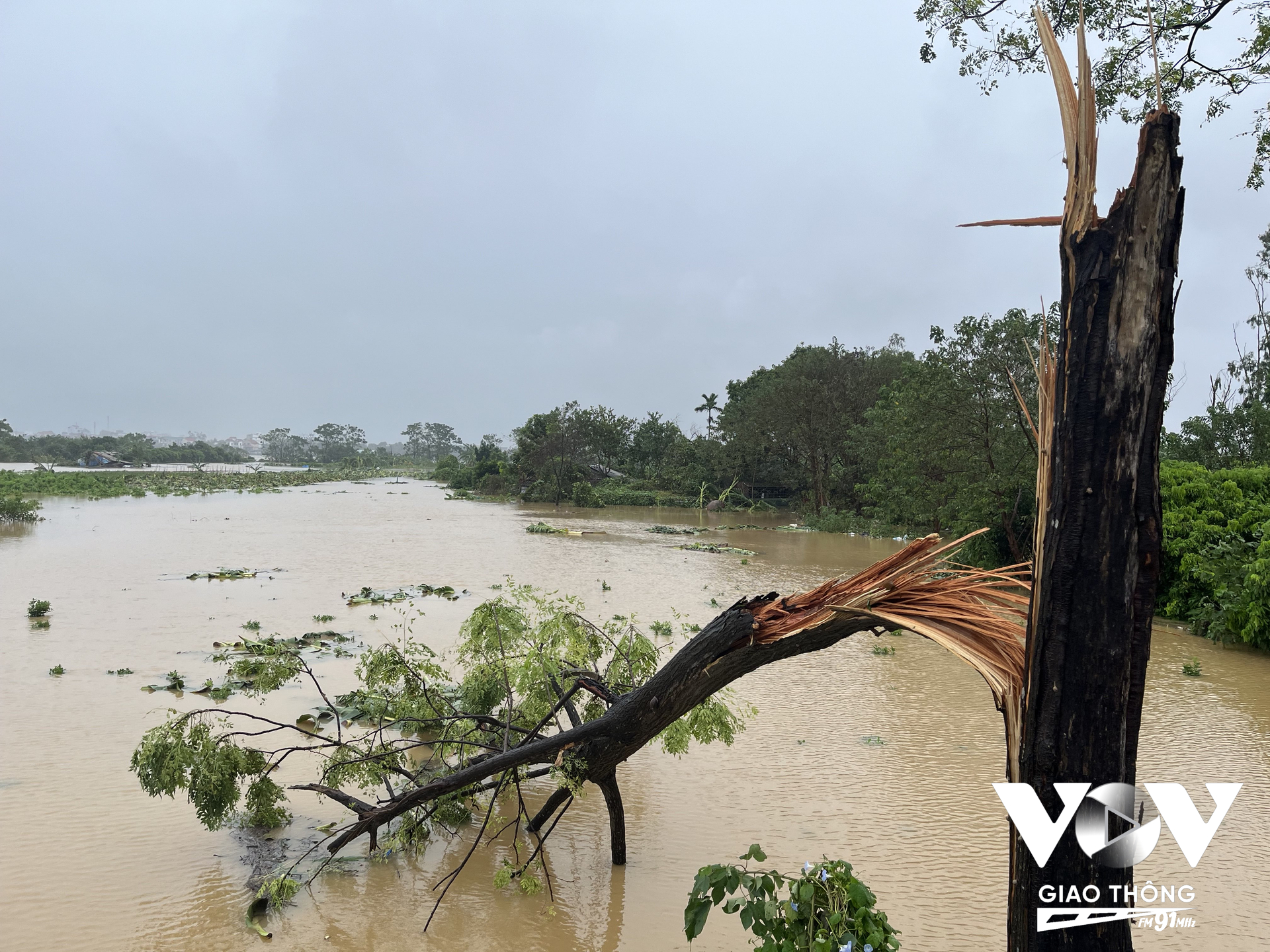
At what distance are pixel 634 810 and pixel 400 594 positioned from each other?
8.21 m

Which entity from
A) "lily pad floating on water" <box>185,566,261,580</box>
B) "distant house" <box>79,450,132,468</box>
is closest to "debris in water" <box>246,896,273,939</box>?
"lily pad floating on water" <box>185,566,261,580</box>

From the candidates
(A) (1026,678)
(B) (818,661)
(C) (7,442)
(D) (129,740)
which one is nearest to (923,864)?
(A) (1026,678)

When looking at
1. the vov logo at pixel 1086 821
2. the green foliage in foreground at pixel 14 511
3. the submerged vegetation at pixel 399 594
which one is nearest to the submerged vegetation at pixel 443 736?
the vov logo at pixel 1086 821

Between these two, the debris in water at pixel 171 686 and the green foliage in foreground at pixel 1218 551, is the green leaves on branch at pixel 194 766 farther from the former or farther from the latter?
the green foliage in foreground at pixel 1218 551

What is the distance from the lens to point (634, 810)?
5.15 metres

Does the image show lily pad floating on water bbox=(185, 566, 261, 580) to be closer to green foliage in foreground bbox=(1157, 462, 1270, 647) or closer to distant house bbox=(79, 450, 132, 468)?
green foliage in foreground bbox=(1157, 462, 1270, 647)

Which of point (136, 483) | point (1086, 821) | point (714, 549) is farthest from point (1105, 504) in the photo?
point (136, 483)

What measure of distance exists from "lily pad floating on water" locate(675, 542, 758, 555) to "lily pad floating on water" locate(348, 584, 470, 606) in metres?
7.67

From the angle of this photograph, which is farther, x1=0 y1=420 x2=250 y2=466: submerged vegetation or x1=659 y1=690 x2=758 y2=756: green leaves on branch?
x1=0 y1=420 x2=250 y2=466: submerged vegetation

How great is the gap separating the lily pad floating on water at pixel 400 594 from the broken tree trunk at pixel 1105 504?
10961 millimetres

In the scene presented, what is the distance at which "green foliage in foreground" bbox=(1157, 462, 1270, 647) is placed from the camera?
28.3 feet

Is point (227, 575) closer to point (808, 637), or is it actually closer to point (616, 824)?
point (616, 824)

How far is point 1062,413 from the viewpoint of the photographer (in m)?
1.89

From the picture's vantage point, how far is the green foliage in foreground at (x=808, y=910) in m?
2.55
